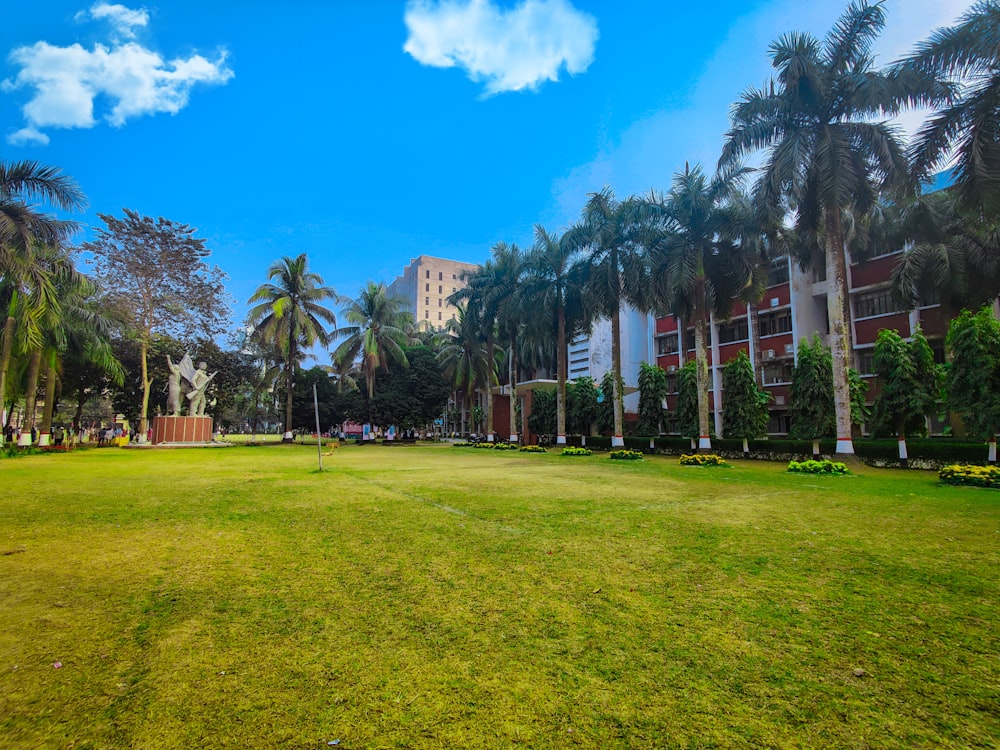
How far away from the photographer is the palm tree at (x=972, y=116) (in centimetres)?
1197

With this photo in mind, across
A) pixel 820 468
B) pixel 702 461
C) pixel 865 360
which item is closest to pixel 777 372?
pixel 865 360

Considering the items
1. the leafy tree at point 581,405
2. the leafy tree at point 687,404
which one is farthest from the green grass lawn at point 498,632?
the leafy tree at point 581,405

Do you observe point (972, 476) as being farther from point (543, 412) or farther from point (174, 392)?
point (174, 392)

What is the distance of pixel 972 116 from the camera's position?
12453mm

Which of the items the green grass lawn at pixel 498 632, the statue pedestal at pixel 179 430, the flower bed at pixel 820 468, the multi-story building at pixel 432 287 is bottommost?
the flower bed at pixel 820 468

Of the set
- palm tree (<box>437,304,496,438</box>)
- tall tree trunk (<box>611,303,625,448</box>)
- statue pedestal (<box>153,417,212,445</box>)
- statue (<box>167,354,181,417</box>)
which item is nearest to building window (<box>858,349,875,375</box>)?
tall tree trunk (<box>611,303,625,448</box>)

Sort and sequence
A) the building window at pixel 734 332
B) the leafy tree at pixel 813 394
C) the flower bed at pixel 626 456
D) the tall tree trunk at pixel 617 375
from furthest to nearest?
the building window at pixel 734 332, the leafy tree at pixel 813 394, the tall tree trunk at pixel 617 375, the flower bed at pixel 626 456

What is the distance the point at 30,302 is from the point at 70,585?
71.1 ft

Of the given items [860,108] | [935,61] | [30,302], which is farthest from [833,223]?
[30,302]

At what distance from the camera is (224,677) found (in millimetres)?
2711

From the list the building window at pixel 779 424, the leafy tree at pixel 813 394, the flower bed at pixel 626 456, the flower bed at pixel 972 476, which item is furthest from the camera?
the building window at pixel 779 424

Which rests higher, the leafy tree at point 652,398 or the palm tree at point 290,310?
the palm tree at point 290,310

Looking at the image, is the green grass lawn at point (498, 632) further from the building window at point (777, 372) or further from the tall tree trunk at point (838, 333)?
the building window at point (777, 372)

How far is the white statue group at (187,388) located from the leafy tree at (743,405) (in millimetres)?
34233
